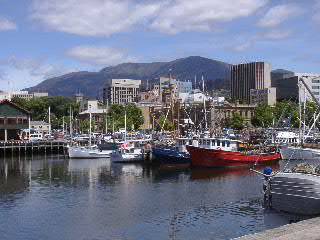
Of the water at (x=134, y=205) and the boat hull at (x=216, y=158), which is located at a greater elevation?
the boat hull at (x=216, y=158)

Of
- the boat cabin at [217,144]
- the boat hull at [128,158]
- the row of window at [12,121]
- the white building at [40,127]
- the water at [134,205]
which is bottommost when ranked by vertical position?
the water at [134,205]

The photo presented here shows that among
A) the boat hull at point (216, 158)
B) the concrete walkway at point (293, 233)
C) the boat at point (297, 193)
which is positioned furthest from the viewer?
the boat hull at point (216, 158)

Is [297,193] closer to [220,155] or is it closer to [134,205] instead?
[134,205]

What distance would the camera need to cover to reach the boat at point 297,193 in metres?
35.2

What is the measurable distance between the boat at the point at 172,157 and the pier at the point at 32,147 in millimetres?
36929

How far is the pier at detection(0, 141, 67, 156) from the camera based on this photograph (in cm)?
11956

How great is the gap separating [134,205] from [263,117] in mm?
141146

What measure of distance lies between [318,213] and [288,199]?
2167mm

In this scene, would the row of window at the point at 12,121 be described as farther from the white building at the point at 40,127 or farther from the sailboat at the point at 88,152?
the white building at the point at 40,127

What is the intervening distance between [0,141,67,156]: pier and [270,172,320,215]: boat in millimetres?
84884

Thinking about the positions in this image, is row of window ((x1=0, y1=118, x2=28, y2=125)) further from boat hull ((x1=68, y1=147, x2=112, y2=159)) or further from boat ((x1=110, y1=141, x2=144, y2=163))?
boat ((x1=110, y1=141, x2=144, y2=163))

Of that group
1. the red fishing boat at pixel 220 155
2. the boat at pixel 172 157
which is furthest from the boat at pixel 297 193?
the boat at pixel 172 157

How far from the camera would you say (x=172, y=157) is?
85.8 meters

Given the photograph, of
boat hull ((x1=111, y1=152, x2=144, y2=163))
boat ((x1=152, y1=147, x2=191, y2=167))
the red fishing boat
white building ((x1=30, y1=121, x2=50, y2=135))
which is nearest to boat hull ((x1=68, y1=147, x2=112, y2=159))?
boat hull ((x1=111, y1=152, x2=144, y2=163))
